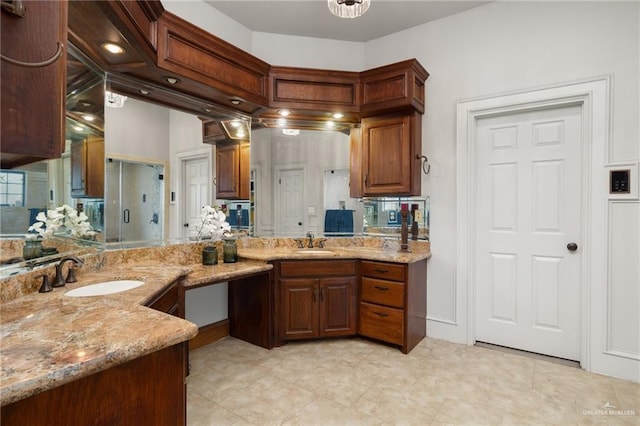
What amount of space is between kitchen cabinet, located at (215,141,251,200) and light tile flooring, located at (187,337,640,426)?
1.42 metres

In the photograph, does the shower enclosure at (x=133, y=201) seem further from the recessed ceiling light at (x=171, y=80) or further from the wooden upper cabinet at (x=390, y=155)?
the wooden upper cabinet at (x=390, y=155)

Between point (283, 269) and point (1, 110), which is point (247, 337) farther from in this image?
point (1, 110)

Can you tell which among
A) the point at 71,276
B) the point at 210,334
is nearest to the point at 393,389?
the point at 210,334

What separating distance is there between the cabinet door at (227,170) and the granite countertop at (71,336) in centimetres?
161

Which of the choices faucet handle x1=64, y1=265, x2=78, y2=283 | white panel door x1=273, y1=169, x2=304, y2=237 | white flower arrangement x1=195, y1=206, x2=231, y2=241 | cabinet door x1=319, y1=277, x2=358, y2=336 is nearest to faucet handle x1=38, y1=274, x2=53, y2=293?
faucet handle x1=64, y1=265, x2=78, y2=283

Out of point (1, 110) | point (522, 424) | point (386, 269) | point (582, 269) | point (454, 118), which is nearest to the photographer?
point (1, 110)

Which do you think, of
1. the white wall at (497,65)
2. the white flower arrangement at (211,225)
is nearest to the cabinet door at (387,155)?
the white wall at (497,65)

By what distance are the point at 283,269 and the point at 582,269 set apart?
2.39 metres

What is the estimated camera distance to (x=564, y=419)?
1947 millimetres

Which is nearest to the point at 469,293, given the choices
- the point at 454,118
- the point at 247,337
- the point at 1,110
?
the point at 454,118

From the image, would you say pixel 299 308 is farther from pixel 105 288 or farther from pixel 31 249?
pixel 31 249

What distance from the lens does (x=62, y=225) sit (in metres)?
1.80

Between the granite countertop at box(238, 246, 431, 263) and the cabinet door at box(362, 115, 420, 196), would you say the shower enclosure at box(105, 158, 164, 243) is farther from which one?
the cabinet door at box(362, 115, 420, 196)

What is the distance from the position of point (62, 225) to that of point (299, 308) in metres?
1.86
